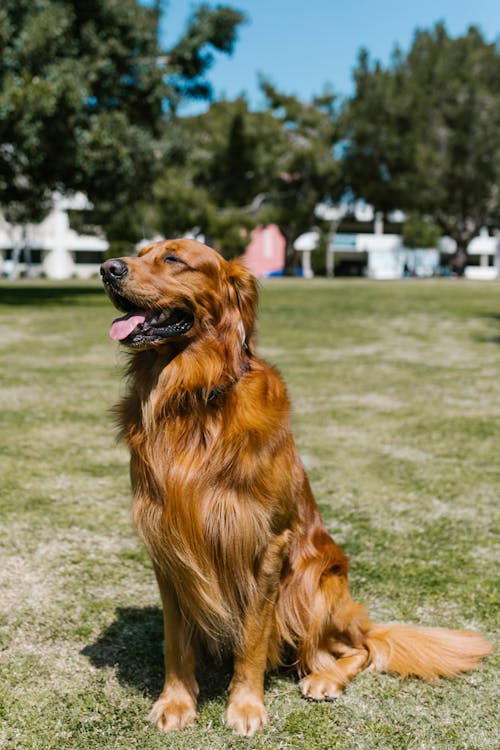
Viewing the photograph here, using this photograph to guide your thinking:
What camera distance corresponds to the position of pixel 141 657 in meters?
3.28

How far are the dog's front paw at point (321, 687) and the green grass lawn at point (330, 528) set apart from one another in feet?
0.12

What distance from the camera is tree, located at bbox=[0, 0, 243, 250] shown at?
17.8m

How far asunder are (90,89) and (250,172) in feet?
103

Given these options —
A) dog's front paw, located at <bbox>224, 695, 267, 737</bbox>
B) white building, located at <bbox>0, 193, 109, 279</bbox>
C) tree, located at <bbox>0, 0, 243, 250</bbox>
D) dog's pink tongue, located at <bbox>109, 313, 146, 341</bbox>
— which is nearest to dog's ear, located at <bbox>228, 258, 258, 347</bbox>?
dog's pink tongue, located at <bbox>109, 313, 146, 341</bbox>

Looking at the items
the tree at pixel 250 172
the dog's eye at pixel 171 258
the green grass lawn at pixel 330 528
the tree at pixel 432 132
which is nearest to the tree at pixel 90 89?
the green grass lawn at pixel 330 528

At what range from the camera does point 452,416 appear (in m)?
7.96

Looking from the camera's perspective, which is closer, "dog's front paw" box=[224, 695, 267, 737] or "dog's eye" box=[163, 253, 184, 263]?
"dog's front paw" box=[224, 695, 267, 737]

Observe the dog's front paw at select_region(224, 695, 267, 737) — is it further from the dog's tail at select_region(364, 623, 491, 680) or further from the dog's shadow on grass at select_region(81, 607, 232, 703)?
the dog's tail at select_region(364, 623, 491, 680)

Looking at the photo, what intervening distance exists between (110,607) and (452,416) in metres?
5.20

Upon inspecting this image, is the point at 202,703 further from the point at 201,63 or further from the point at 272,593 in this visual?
the point at 201,63

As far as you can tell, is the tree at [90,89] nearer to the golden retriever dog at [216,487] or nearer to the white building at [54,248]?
the golden retriever dog at [216,487]

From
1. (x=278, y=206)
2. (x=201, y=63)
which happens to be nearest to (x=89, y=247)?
(x=278, y=206)

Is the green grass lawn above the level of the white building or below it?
below

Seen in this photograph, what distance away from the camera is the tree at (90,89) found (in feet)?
58.2
